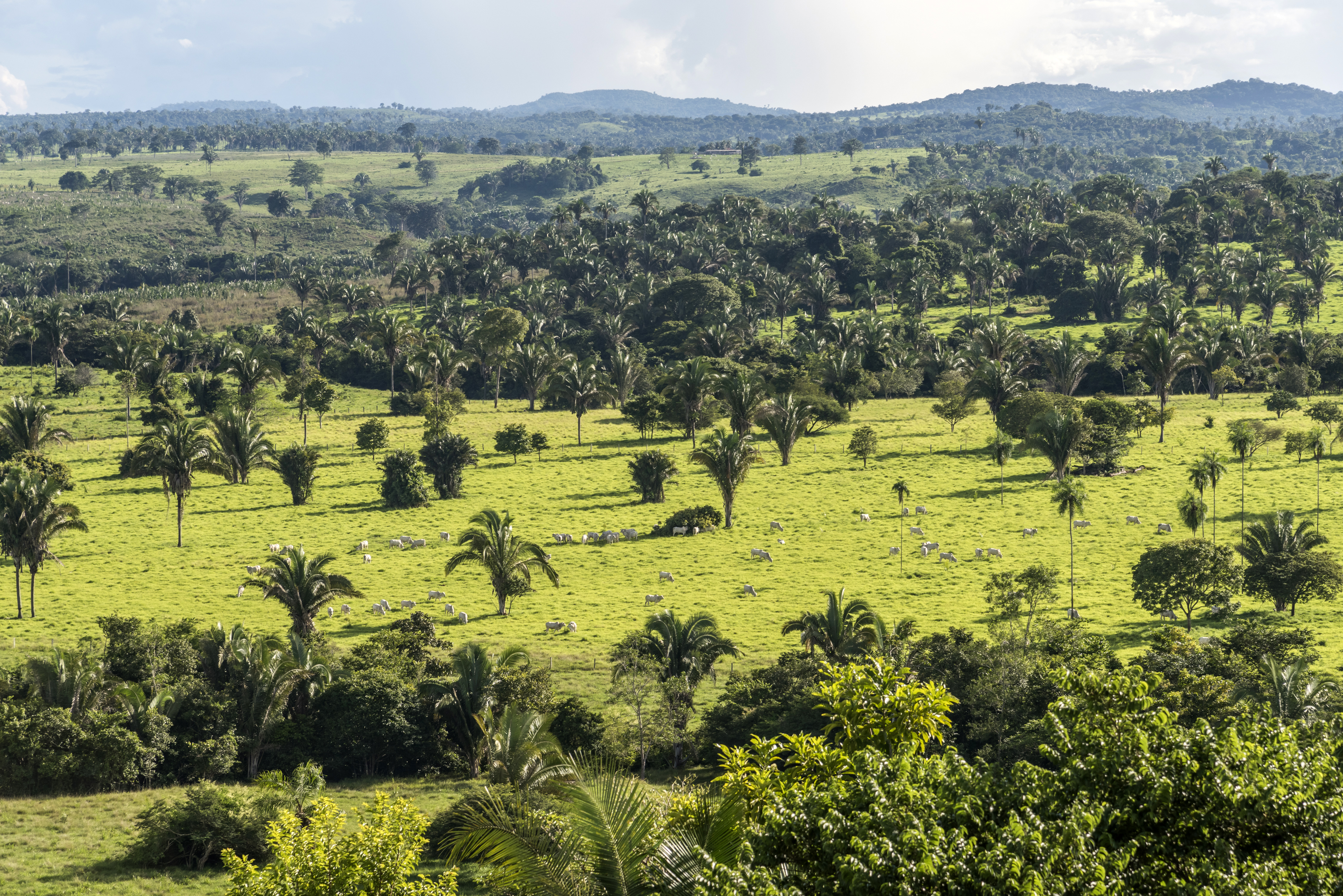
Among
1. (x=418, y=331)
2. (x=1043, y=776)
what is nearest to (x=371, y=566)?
(x=1043, y=776)

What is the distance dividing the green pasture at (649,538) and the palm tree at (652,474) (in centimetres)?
126

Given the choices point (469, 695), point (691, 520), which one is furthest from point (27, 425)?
point (469, 695)

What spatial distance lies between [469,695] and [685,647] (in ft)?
30.3

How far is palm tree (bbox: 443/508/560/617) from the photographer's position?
5675cm

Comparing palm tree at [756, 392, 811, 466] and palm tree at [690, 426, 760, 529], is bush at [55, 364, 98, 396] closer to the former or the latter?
palm tree at [756, 392, 811, 466]

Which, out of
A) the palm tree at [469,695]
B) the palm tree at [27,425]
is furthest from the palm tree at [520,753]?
the palm tree at [27,425]

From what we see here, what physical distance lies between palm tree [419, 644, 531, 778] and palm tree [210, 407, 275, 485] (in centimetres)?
4176

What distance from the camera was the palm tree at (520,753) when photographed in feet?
118

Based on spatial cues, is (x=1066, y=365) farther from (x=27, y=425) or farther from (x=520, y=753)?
(x=27, y=425)

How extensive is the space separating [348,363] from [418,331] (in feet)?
33.1

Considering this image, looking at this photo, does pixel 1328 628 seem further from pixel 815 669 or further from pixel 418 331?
pixel 418 331

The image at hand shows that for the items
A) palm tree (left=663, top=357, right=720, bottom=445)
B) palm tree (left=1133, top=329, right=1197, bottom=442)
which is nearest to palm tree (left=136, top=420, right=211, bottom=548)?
palm tree (left=663, top=357, right=720, bottom=445)

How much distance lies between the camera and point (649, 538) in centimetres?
7394

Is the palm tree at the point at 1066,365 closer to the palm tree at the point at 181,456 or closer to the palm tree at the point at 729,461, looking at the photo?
the palm tree at the point at 729,461
